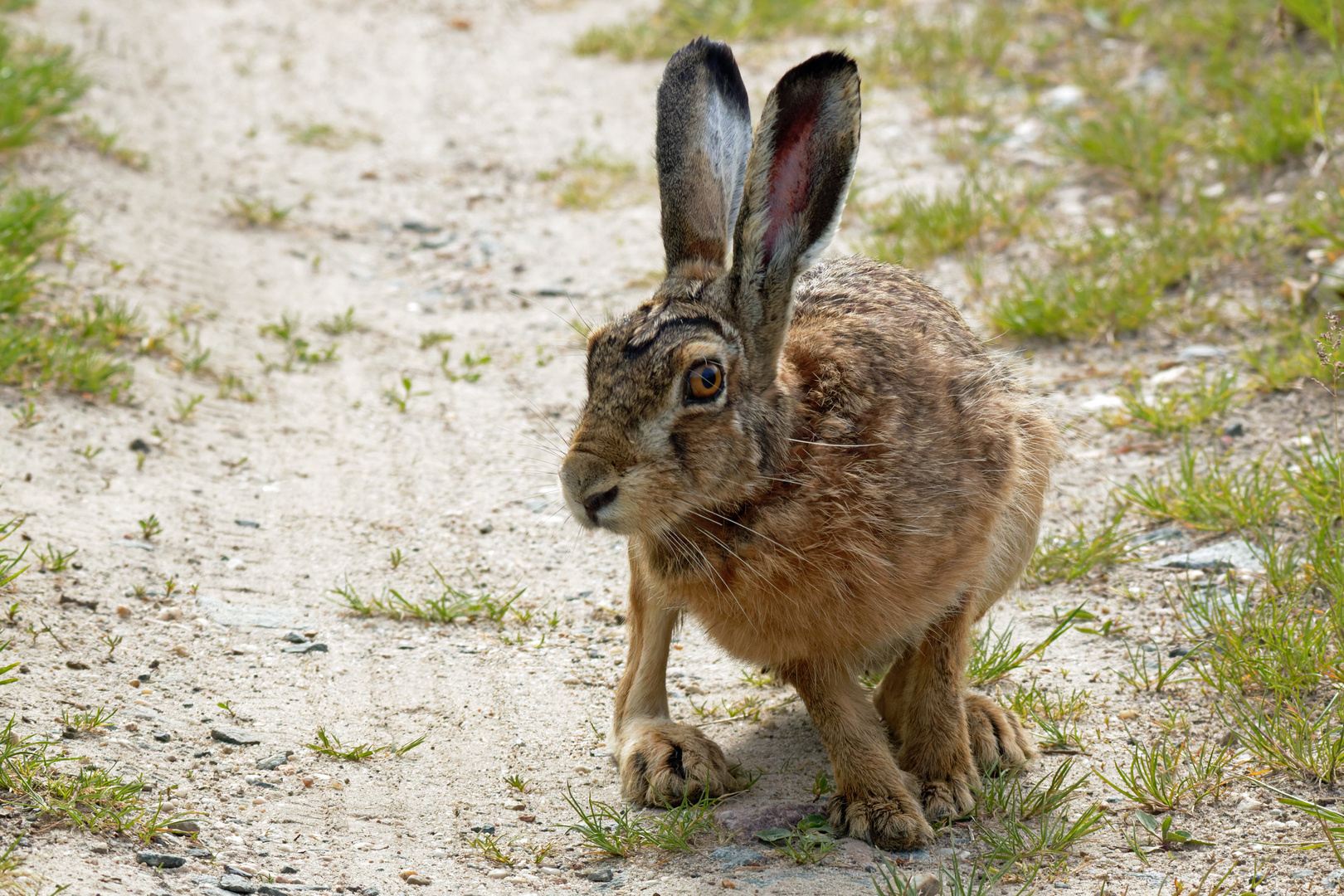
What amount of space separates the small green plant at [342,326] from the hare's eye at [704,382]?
382cm

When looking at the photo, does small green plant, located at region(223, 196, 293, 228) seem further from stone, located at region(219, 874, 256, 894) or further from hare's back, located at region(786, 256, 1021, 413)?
stone, located at region(219, 874, 256, 894)

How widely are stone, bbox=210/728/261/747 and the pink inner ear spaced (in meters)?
2.09

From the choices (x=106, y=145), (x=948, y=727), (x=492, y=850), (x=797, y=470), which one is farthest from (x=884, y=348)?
(x=106, y=145)

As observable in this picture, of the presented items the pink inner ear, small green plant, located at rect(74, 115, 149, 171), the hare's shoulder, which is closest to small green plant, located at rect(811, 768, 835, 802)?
the hare's shoulder

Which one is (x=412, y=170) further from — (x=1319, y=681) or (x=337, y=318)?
(x=1319, y=681)

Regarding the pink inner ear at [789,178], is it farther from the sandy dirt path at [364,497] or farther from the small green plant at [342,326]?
the small green plant at [342,326]

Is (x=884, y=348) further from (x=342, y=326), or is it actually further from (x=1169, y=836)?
(x=342, y=326)

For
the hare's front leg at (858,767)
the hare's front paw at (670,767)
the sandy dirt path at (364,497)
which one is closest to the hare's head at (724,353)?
the hare's front leg at (858,767)

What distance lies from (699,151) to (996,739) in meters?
1.98

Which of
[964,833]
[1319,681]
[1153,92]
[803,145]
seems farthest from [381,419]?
[1153,92]

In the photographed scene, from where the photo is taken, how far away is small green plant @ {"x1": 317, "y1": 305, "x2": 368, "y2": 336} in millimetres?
6898

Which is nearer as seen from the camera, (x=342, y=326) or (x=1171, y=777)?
(x=1171, y=777)

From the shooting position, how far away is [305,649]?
4441 mm

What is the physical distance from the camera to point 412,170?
9117 millimetres
